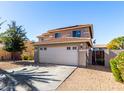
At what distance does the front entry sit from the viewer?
19391mm

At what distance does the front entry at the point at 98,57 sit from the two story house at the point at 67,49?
1.06 meters

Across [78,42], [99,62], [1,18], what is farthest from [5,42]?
[99,62]

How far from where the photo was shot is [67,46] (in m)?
18.0

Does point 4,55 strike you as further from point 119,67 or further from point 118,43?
point 118,43

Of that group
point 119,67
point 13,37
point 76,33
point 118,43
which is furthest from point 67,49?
point 118,43

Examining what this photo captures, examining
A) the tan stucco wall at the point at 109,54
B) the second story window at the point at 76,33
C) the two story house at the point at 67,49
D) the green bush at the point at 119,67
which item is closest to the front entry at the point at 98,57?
the two story house at the point at 67,49

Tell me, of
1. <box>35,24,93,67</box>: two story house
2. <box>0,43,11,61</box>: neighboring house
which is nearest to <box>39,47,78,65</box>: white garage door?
<box>35,24,93,67</box>: two story house

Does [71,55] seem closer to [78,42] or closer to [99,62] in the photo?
[78,42]

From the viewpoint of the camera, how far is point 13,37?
73.9ft

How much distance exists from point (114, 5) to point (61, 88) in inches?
397

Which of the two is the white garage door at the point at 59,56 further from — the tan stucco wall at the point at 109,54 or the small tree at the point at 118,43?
the small tree at the point at 118,43

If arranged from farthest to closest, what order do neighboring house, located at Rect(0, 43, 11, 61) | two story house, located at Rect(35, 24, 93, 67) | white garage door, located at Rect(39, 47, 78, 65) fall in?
neighboring house, located at Rect(0, 43, 11, 61) → white garage door, located at Rect(39, 47, 78, 65) → two story house, located at Rect(35, 24, 93, 67)

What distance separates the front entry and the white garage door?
4069mm

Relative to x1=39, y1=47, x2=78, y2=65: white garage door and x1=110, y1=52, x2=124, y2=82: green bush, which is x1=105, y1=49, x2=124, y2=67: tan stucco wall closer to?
x1=39, y1=47, x2=78, y2=65: white garage door
